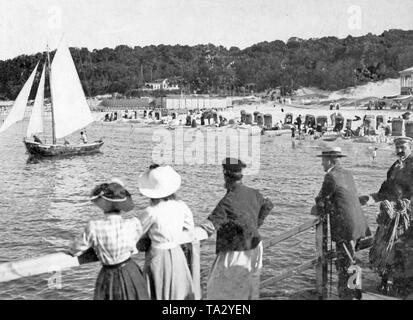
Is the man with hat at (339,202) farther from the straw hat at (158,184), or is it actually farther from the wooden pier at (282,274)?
the straw hat at (158,184)

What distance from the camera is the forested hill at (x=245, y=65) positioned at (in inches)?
2030

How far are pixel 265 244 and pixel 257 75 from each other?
70750 mm

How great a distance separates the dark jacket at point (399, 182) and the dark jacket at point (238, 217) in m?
1.44

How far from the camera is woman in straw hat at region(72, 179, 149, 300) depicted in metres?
2.99

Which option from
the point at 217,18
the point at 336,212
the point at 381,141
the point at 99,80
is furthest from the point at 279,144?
the point at 99,80

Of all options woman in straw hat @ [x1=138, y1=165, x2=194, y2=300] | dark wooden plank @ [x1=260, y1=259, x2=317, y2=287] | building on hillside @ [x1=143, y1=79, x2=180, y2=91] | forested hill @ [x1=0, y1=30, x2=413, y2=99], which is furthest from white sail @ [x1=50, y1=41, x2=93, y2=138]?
building on hillside @ [x1=143, y1=79, x2=180, y2=91]

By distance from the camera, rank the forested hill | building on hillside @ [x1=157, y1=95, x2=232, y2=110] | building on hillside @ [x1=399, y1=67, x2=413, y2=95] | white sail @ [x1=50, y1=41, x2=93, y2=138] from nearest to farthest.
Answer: white sail @ [x1=50, y1=41, x2=93, y2=138] → building on hillside @ [x1=399, y1=67, x2=413, y2=95] → the forested hill → building on hillside @ [x1=157, y1=95, x2=232, y2=110]

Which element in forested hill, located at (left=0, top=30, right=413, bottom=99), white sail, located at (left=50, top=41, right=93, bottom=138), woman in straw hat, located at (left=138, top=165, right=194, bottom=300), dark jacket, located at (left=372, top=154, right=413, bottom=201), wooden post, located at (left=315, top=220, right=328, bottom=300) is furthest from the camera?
forested hill, located at (left=0, top=30, right=413, bottom=99)

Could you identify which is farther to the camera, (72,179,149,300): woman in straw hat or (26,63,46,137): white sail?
(26,63,46,137): white sail

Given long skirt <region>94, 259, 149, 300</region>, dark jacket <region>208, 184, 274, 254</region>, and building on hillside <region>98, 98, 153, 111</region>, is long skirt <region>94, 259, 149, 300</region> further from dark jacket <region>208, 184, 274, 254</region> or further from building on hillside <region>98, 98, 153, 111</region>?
building on hillside <region>98, 98, 153, 111</region>

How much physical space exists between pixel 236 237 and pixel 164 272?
63 cm

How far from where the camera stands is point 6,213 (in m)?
17.1

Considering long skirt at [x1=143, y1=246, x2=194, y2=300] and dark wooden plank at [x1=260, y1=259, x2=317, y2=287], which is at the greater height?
long skirt at [x1=143, y1=246, x2=194, y2=300]

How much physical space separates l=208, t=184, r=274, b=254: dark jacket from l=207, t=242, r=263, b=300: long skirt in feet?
0.21
